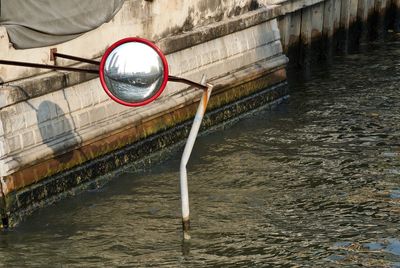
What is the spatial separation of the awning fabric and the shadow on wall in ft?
2.86

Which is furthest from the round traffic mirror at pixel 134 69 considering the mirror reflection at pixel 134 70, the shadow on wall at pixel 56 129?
Answer: the shadow on wall at pixel 56 129

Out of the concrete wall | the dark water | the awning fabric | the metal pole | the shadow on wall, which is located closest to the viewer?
the metal pole

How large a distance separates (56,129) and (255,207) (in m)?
2.84

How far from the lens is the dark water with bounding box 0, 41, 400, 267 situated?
13609 millimetres

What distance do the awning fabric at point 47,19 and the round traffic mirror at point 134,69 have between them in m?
2.41

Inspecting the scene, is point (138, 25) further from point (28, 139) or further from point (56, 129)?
point (28, 139)

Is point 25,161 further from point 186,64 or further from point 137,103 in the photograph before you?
point 186,64

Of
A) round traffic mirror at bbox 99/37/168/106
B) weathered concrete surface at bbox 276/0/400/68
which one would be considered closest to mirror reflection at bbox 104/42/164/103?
round traffic mirror at bbox 99/37/168/106

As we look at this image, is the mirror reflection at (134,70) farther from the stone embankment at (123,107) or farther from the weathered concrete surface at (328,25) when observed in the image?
the weathered concrete surface at (328,25)

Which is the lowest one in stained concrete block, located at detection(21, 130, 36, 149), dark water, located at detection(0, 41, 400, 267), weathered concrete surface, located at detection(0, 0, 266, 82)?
dark water, located at detection(0, 41, 400, 267)

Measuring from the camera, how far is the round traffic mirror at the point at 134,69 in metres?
12.3

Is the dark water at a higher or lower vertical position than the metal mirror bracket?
lower

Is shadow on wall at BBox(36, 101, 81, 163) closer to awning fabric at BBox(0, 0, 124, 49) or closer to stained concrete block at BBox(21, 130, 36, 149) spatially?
stained concrete block at BBox(21, 130, 36, 149)

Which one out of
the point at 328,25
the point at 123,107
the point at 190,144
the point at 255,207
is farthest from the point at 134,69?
the point at 328,25
